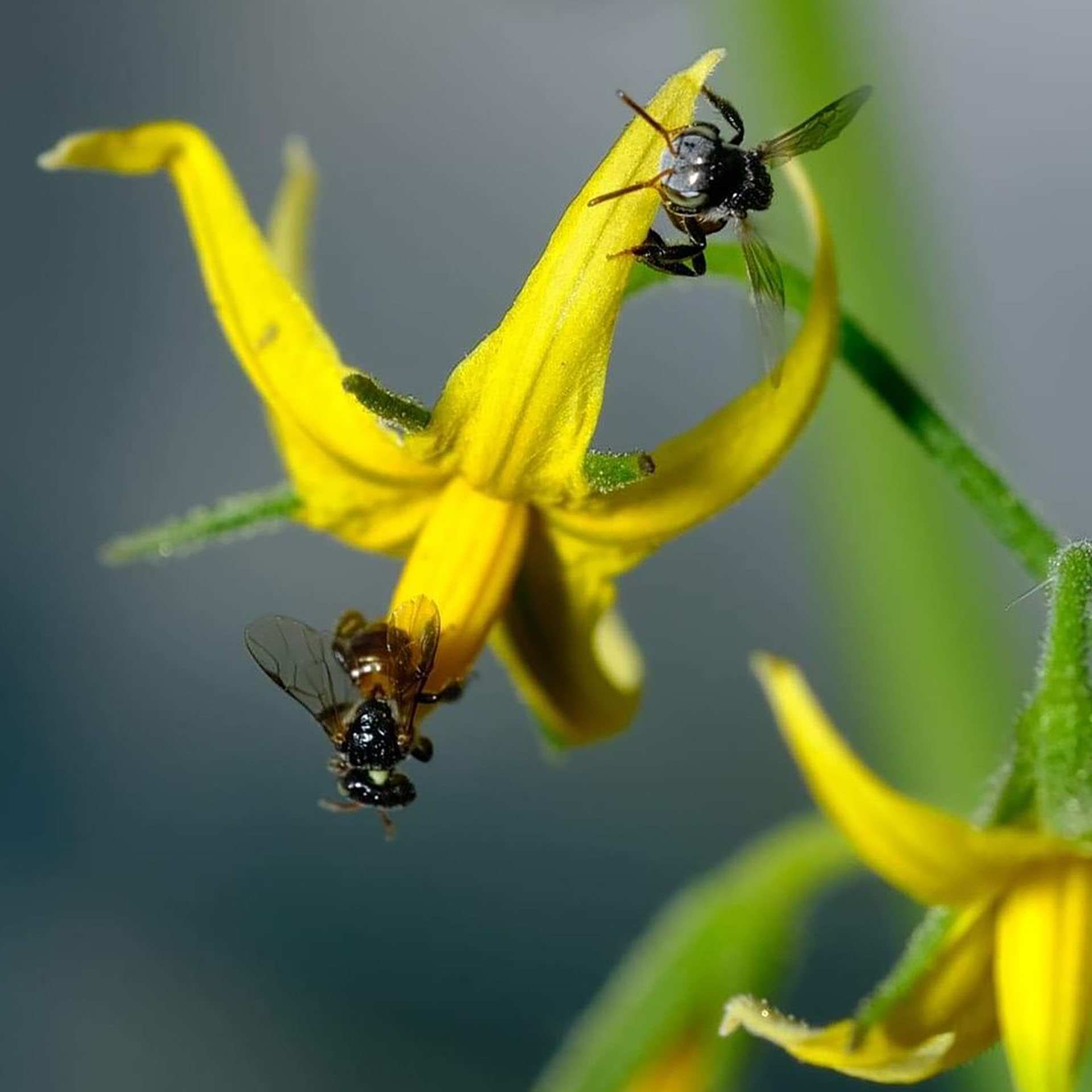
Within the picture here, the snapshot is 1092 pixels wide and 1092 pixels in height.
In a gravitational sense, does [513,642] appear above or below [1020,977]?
above

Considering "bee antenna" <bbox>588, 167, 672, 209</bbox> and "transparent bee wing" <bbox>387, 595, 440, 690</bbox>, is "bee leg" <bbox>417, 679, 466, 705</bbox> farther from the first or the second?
"bee antenna" <bbox>588, 167, 672, 209</bbox>

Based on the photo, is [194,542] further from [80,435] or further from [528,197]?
[528,197]

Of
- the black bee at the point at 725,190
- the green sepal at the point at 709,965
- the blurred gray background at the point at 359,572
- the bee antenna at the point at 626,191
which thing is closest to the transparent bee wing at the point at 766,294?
the black bee at the point at 725,190

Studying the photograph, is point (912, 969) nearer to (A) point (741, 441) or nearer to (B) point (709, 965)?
(A) point (741, 441)

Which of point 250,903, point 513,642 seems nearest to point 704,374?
point 250,903

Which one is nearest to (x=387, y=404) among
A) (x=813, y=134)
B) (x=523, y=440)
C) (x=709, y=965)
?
(x=523, y=440)

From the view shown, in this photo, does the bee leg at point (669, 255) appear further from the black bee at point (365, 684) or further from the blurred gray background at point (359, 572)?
the blurred gray background at point (359, 572)
